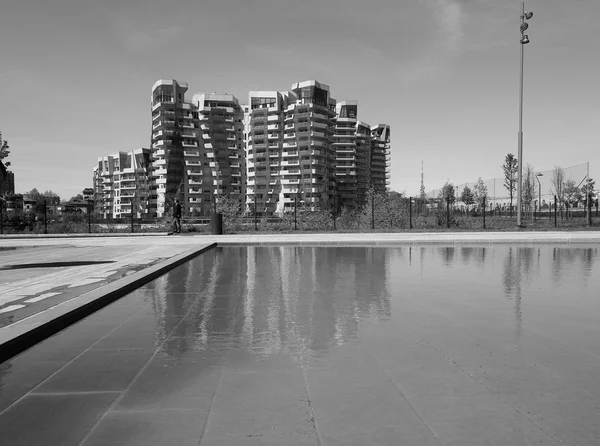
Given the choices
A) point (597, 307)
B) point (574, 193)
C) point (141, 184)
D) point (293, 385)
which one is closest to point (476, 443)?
point (293, 385)

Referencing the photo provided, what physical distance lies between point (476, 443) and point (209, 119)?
126241 millimetres

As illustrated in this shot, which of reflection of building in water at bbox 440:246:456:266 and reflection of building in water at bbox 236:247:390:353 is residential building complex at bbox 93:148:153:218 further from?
reflection of building in water at bbox 236:247:390:353

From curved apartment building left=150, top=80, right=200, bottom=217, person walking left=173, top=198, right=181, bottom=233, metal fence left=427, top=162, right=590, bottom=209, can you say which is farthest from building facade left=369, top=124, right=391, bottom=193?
person walking left=173, top=198, right=181, bottom=233

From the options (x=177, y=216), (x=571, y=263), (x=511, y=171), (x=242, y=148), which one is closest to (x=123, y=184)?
(x=242, y=148)

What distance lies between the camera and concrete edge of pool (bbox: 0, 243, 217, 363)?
4.50 metres

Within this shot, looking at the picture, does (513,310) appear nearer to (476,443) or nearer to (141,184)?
(476,443)

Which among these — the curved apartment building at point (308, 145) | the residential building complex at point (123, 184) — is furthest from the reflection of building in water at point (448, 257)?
the residential building complex at point (123, 184)

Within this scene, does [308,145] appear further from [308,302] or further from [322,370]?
[322,370]

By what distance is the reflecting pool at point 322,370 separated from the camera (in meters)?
2.82

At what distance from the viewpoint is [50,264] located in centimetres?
1134

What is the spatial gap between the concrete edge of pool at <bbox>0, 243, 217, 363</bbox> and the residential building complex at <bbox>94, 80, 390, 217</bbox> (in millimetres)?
105074

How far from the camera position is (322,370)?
12.7 ft

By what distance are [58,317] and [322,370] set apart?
11.0 ft

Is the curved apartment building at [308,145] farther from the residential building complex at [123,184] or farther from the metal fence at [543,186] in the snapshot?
the residential building complex at [123,184]
